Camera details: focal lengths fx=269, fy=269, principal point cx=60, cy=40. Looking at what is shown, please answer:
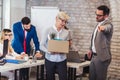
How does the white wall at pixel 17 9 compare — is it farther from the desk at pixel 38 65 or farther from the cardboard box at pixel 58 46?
the cardboard box at pixel 58 46

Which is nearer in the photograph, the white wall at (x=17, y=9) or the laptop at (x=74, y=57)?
the laptop at (x=74, y=57)

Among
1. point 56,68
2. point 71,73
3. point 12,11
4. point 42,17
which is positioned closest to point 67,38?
point 56,68

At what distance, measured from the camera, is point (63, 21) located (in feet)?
12.8

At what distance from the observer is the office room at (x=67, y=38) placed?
Answer: 12.9ft

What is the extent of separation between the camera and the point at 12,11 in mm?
6969

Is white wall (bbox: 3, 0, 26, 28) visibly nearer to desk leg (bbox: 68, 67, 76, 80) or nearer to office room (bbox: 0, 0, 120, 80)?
office room (bbox: 0, 0, 120, 80)

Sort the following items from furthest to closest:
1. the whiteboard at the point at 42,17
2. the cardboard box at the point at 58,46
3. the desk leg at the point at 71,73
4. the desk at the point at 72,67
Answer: the whiteboard at the point at 42,17 < the desk leg at the point at 71,73 < the desk at the point at 72,67 < the cardboard box at the point at 58,46

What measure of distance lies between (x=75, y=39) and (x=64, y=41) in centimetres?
266

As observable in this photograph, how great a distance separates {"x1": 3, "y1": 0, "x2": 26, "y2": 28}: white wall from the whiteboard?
452mm

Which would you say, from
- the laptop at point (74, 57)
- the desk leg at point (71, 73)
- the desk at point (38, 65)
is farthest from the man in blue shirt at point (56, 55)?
the desk leg at point (71, 73)

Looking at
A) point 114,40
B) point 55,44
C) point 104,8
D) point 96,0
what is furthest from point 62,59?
point 96,0

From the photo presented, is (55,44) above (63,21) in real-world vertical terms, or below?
below

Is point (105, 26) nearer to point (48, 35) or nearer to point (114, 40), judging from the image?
point (48, 35)

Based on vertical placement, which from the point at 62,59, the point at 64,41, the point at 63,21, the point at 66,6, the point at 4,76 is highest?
the point at 66,6
